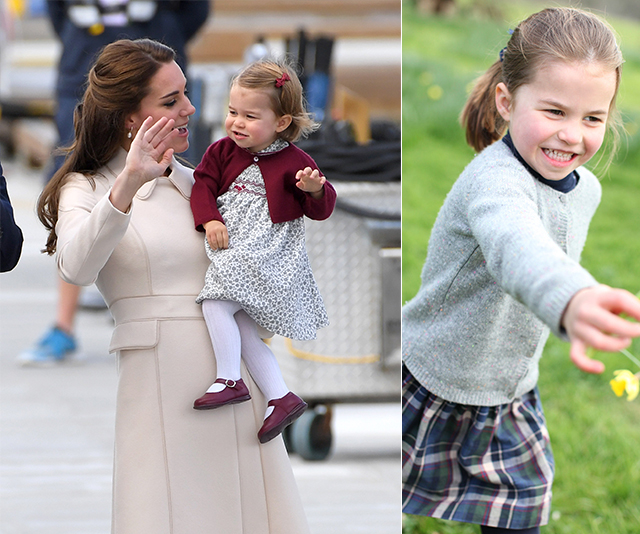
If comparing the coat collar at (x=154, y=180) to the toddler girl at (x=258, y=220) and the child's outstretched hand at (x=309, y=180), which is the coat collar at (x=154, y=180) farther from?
the child's outstretched hand at (x=309, y=180)

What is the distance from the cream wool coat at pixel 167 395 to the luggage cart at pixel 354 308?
152 centimetres

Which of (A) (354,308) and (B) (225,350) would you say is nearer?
(B) (225,350)

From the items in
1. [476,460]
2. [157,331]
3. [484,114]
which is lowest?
[476,460]

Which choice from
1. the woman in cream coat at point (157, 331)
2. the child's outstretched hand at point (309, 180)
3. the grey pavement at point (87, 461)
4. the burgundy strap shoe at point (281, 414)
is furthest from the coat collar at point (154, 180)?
the grey pavement at point (87, 461)

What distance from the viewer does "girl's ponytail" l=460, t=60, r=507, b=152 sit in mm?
1720

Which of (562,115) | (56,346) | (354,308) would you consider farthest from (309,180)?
(56,346)

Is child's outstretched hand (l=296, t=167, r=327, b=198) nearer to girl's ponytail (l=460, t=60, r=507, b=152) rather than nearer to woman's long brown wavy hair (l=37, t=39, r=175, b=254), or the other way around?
woman's long brown wavy hair (l=37, t=39, r=175, b=254)

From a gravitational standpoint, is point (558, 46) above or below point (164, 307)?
above

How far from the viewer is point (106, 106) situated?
136cm

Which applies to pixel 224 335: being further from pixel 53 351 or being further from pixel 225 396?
pixel 53 351

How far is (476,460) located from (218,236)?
800 mm

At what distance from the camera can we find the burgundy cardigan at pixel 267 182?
132cm

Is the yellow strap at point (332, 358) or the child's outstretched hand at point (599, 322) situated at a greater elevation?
the child's outstretched hand at point (599, 322)

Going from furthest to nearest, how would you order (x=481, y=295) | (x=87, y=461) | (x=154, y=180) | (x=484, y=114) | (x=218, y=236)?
(x=87, y=461) → (x=484, y=114) → (x=481, y=295) → (x=154, y=180) → (x=218, y=236)
